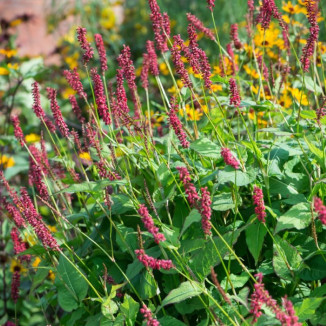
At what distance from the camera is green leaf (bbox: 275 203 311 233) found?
4.89 feet

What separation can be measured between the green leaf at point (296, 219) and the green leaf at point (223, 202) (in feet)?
0.57

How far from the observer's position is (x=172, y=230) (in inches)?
63.8

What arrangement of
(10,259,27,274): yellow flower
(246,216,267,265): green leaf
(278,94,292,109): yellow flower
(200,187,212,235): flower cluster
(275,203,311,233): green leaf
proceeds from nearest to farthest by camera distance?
1. (200,187,212,235): flower cluster
2. (275,203,311,233): green leaf
3. (246,216,267,265): green leaf
4. (278,94,292,109): yellow flower
5. (10,259,27,274): yellow flower

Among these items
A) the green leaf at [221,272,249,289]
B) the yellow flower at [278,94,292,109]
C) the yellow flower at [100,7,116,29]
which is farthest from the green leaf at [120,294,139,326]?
the yellow flower at [100,7,116,29]

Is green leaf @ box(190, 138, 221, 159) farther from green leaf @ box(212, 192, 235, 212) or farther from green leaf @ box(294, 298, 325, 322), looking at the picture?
green leaf @ box(294, 298, 325, 322)

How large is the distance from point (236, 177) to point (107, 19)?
644 cm

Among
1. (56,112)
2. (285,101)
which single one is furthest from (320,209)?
(285,101)

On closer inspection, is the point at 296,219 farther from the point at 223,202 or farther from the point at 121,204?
the point at 121,204

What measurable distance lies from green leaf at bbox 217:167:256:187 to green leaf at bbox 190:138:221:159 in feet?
0.30

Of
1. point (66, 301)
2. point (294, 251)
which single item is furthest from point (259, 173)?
point (66, 301)

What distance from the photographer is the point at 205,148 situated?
1.69m

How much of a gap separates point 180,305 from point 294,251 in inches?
13.1

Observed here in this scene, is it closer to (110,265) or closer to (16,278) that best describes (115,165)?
(110,265)

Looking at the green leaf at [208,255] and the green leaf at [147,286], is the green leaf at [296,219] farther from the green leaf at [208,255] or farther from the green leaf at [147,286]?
the green leaf at [147,286]
